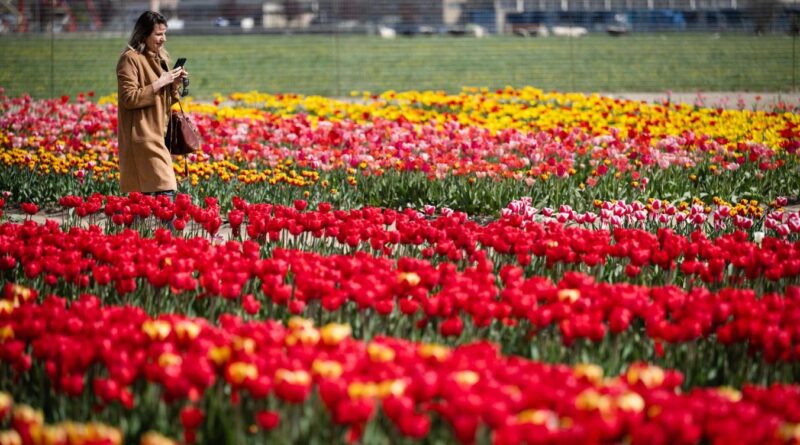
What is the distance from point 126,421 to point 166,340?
0.28 meters

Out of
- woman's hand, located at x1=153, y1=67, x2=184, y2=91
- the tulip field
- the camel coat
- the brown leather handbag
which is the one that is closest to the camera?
the tulip field

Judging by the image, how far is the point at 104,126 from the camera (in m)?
11.4

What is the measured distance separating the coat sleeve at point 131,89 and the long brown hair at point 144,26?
143 mm

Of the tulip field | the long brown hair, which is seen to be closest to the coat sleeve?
the long brown hair

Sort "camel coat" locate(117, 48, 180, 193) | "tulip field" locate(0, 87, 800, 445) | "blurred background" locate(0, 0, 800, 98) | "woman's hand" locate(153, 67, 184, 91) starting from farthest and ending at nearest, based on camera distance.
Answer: "blurred background" locate(0, 0, 800, 98) → "camel coat" locate(117, 48, 180, 193) → "woman's hand" locate(153, 67, 184, 91) → "tulip field" locate(0, 87, 800, 445)

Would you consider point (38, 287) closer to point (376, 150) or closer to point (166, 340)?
point (166, 340)

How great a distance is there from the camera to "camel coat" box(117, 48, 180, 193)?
697 cm

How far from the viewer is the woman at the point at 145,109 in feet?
22.6

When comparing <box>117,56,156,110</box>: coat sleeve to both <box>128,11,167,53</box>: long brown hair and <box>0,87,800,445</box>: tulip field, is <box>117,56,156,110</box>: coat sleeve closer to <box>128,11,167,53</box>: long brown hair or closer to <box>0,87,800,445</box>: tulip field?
<box>128,11,167,53</box>: long brown hair

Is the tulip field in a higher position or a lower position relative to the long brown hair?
lower

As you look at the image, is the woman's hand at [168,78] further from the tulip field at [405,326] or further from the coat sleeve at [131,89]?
the tulip field at [405,326]

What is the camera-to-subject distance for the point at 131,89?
6895mm

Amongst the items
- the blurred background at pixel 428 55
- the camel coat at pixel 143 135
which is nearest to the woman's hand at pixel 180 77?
the camel coat at pixel 143 135

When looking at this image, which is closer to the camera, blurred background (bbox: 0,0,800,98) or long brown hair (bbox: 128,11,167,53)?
long brown hair (bbox: 128,11,167,53)
